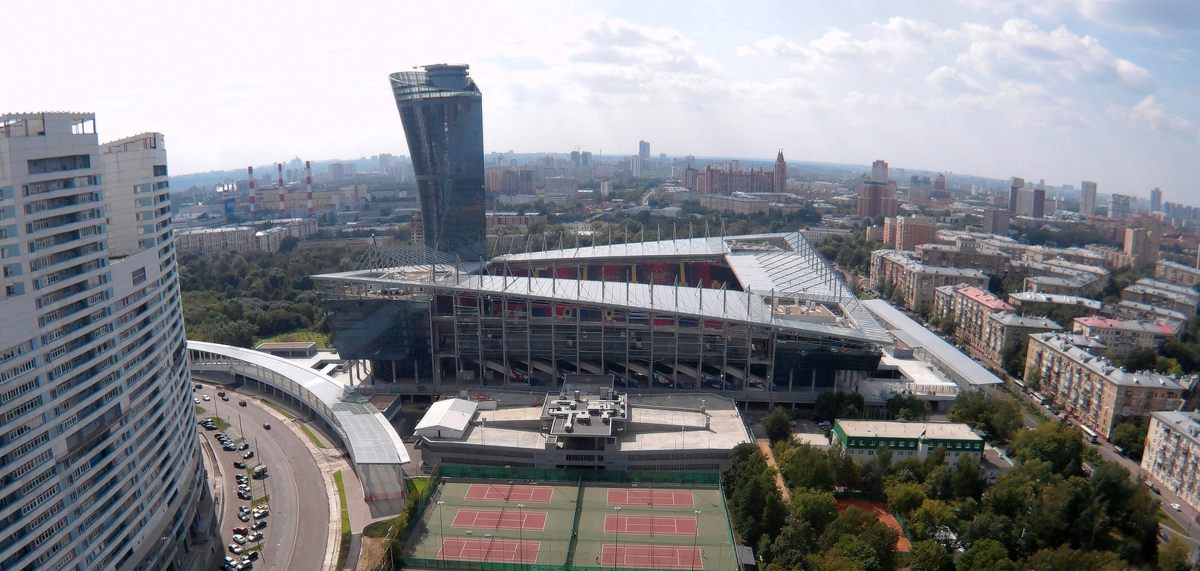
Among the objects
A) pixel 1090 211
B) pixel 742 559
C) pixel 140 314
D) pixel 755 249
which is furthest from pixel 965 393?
A: pixel 1090 211

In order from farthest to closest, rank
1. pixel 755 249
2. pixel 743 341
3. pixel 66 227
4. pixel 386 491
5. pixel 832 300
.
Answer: pixel 755 249 → pixel 832 300 → pixel 743 341 → pixel 386 491 → pixel 66 227

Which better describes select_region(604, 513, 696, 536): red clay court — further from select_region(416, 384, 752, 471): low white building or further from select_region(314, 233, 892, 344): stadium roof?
select_region(314, 233, 892, 344): stadium roof

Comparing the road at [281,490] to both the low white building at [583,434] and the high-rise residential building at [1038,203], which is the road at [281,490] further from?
the high-rise residential building at [1038,203]

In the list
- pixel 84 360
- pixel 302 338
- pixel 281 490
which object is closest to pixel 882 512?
pixel 281 490

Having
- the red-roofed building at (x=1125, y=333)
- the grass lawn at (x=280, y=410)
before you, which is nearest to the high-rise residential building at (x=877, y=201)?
the red-roofed building at (x=1125, y=333)

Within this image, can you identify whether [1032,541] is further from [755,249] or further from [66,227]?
[755,249]

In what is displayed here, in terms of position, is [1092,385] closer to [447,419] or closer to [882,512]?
[882,512]

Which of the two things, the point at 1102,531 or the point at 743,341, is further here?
the point at 743,341

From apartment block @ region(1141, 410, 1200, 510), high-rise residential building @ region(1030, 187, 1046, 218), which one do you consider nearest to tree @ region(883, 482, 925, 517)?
apartment block @ region(1141, 410, 1200, 510)
